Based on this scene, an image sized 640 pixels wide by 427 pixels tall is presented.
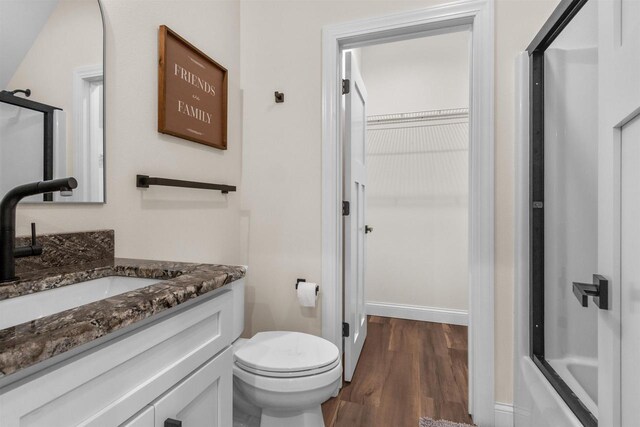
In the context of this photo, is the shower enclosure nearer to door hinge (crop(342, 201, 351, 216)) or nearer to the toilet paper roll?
door hinge (crop(342, 201, 351, 216))

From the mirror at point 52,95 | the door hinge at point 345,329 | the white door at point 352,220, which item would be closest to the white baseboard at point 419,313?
the white door at point 352,220

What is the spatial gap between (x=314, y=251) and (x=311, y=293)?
231 millimetres

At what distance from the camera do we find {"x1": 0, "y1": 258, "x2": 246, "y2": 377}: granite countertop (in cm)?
43

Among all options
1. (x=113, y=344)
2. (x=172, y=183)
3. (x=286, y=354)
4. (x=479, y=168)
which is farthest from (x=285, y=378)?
(x=479, y=168)

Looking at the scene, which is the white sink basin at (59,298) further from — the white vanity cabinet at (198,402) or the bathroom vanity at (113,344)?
the white vanity cabinet at (198,402)

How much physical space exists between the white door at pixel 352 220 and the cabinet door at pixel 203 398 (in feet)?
3.50

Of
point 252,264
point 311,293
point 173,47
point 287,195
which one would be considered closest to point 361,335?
point 311,293

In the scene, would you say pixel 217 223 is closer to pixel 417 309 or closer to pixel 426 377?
pixel 426 377

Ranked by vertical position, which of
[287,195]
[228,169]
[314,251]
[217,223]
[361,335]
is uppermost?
[228,169]

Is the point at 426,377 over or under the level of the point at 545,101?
under

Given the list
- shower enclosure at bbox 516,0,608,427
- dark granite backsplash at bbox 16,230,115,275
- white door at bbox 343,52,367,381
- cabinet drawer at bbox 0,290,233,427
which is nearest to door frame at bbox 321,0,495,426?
shower enclosure at bbox 516,0,608,427

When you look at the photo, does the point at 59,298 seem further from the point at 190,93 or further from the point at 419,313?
the point at 419,313

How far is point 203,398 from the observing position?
2.72 ft

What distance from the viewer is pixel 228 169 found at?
1886mm
